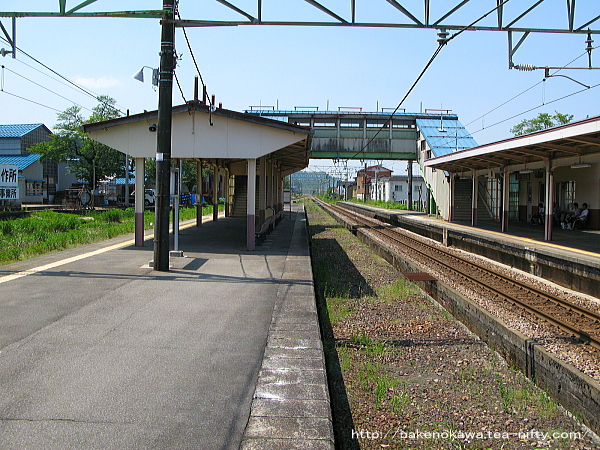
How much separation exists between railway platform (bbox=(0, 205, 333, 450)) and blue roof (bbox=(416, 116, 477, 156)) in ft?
82.8

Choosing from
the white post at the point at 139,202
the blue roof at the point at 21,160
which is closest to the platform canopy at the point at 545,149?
the white post at the point at 139,202

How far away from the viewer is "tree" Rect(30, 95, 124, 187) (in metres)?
43.4

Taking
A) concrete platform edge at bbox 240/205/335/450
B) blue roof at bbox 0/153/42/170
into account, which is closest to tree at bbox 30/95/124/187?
blue roof at bbox 0/153/42/170

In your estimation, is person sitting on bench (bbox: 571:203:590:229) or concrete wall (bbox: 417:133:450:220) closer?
person sitting on bench (bbox: 571:203:590:229)

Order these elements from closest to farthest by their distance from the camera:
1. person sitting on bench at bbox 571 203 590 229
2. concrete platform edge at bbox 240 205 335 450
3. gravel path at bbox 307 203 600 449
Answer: concrete platform edge at bbox 240 205 335 450 < gravel path at bbox 307 203 600 449 < person sitting on bench at bbox 571 203 590 229

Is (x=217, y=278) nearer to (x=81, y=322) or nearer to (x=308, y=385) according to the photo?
(x=81, y=322)

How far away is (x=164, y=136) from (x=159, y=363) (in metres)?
5.80

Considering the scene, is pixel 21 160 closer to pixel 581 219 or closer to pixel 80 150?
pixel 80 150

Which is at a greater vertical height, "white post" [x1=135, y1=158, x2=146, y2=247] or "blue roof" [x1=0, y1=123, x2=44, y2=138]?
"blue roof" [x1=0, y1=123, x2=44, y2=138]

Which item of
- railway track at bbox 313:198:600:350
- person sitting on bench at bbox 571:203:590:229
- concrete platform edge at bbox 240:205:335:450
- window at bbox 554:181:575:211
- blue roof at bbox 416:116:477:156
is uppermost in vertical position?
blue roof at bbox 416:116:477:156

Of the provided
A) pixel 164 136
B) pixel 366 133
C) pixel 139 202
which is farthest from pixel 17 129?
pixel 164 136

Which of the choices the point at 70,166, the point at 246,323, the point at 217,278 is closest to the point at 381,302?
the point at 217,278

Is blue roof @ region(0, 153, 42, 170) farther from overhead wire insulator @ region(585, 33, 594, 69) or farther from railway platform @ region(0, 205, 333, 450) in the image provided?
overhead wire insulator @ region(585, 33, 594, 69)

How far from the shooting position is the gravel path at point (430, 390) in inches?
169
